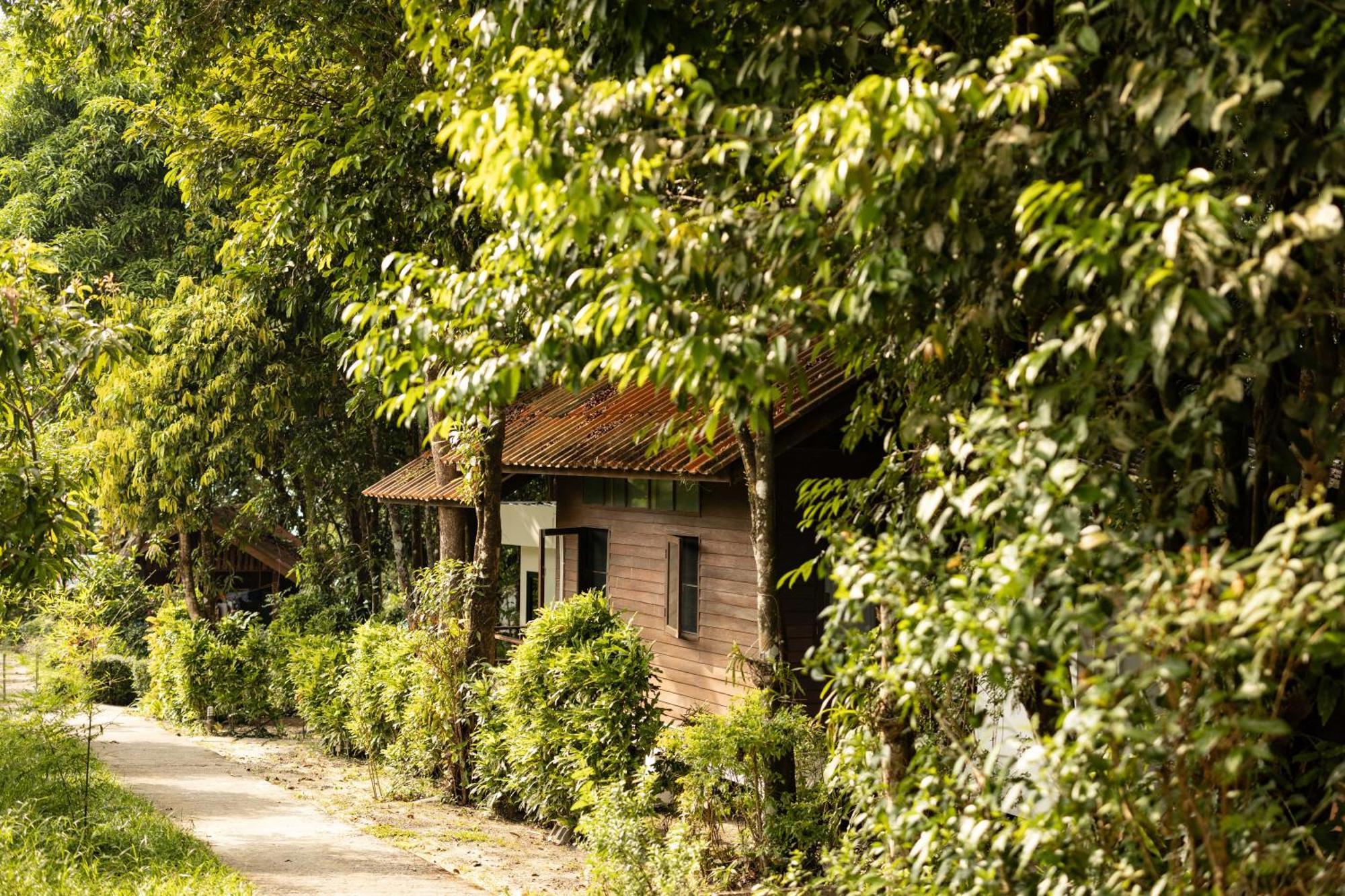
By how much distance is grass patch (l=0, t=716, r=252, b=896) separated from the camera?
7.88 m

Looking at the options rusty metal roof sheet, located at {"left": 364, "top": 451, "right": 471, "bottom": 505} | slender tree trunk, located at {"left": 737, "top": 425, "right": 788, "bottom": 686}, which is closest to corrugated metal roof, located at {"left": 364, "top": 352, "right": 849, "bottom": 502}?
rusty metal roof sheet, located at {"left": 364, "top": 451, "right": 471, "bottom": 505}

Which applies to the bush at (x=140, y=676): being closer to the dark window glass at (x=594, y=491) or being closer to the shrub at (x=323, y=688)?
the shrub at (x=323, y=688)

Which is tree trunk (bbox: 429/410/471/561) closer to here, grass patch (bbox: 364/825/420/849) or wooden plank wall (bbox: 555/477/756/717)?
wooden plank wall (bbox: 555/477/756/717)

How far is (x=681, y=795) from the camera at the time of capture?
29.5ft

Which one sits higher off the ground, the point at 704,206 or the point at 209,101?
the point at 209,101

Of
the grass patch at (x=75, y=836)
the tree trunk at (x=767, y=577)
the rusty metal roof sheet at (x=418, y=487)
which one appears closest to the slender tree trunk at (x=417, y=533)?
the rusty metal roof sheet at (x=418, y=487)

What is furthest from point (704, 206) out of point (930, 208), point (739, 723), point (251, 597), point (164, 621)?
point (251, 597)

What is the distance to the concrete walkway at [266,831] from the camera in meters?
9.56

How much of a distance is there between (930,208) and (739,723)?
5097 millimetres

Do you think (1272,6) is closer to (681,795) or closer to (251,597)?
(681,795)

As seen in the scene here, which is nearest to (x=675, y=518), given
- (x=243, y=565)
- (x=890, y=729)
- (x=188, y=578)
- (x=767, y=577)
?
(x=767, y=577)

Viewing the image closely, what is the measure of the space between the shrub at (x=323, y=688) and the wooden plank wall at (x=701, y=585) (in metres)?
3.80

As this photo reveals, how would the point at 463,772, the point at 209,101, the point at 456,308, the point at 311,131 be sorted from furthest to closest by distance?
1. the point at 209,101
2. the point at 463,772
3. the point at 311,131
4. the point at 456,308

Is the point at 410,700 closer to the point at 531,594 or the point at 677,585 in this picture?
the point at 677,585
